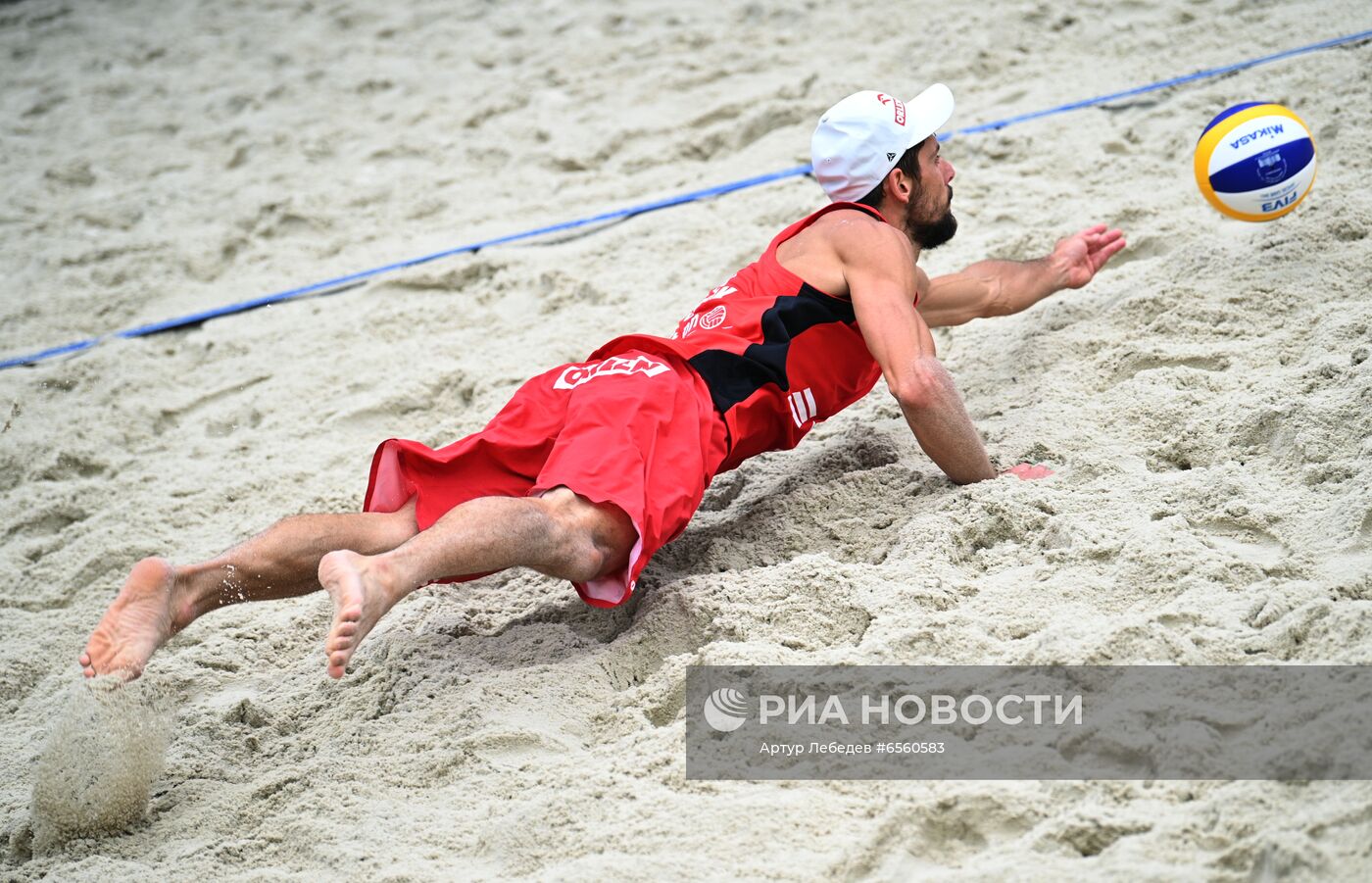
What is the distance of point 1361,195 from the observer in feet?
11.7

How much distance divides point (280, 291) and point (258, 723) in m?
2.55

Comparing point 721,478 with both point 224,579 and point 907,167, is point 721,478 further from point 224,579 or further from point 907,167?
point 224,579

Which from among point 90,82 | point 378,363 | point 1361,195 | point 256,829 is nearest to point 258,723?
point 256,829

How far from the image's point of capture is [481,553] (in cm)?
245

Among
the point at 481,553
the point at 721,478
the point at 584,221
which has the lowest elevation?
the point at 721,478

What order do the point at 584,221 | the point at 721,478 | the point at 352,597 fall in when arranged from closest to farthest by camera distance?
the point at 352,597, the point at 721,478, the point at 584,221

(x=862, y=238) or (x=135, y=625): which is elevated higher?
(x=862, y=238)

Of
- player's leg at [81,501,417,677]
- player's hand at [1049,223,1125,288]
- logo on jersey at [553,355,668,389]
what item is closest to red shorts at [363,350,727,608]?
logo on jersey at [553,355,668,389]

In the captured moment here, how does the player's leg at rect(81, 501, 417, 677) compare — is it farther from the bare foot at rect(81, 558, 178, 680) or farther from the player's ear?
the player's ear

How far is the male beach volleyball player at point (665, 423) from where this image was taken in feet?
8.09

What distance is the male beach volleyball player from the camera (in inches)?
97.1

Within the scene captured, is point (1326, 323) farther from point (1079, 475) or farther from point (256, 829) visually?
point (256, 829)

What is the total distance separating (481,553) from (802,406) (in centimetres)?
98

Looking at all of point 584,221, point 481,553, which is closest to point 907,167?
point 481,553
